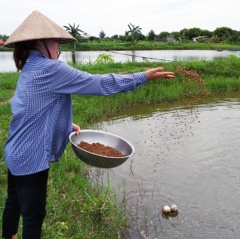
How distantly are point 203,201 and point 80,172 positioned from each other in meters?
1.51

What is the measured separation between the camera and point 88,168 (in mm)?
4480

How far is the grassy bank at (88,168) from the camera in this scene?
9.45ft

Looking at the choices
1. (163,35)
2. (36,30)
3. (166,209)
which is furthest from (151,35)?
(36,30)

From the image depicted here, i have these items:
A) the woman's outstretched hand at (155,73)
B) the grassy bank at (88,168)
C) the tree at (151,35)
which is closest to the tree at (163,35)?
the tree at (151,35)

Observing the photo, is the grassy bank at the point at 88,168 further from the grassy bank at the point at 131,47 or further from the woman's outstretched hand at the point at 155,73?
the grassy bank at the point at 131,47

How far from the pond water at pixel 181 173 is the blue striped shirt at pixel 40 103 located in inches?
64.6

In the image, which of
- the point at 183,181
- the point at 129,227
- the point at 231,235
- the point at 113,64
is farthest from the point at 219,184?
the point at 113,64

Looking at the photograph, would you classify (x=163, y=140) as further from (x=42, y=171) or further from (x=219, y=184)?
(x=42, y=171)

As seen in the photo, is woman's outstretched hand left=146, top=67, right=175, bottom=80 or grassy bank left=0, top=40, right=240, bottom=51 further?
grassy bank left=0, top=40, right=240, bottom=51

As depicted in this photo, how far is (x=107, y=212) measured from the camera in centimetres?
310

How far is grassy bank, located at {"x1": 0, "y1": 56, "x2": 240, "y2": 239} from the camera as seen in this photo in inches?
113

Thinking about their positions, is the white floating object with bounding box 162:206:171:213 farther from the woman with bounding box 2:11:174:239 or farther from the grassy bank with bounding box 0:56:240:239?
the woman with bounding box 2:11:174:239

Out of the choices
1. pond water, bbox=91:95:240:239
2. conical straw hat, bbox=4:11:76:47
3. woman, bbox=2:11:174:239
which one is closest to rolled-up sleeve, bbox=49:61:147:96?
woman, bbox=2:11:174:239

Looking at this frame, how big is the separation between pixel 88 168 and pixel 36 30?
9.40 feet
